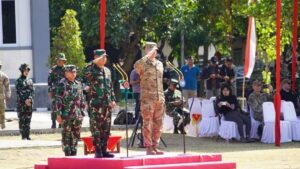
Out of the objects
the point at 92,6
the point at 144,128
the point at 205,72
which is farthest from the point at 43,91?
the point at 144,128

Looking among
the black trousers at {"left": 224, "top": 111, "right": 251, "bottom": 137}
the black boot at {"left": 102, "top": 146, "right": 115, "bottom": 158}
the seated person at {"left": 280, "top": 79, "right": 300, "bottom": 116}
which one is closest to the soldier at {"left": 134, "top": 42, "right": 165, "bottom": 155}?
the black boot at {"left": 102, "top": 146, "right": 115, "bottom": 158}

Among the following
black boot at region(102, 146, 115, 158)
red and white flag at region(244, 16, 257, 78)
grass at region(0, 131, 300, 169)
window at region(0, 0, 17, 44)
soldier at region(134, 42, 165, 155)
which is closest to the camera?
black boot at region(102, 146, 115, 158)

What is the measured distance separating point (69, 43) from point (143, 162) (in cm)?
2128

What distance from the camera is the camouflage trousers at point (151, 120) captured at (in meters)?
18.6

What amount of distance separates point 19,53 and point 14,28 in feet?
2.82

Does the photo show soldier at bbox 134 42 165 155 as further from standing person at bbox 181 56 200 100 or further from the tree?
the tree

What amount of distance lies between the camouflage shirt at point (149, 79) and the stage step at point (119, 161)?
1323 millimetres

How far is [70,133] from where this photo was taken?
19281mm

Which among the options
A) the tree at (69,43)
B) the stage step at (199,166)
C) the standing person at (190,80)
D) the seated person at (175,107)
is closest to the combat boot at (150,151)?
the stage step at (199,166)

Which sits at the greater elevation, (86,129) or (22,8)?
(22,8)

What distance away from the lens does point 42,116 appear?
3347cm

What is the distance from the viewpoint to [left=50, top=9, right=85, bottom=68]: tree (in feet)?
124

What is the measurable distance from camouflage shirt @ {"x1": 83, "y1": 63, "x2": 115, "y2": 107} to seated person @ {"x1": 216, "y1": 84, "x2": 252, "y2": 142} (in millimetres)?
7661

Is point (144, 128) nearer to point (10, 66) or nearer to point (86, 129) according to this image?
point (86, 129)
